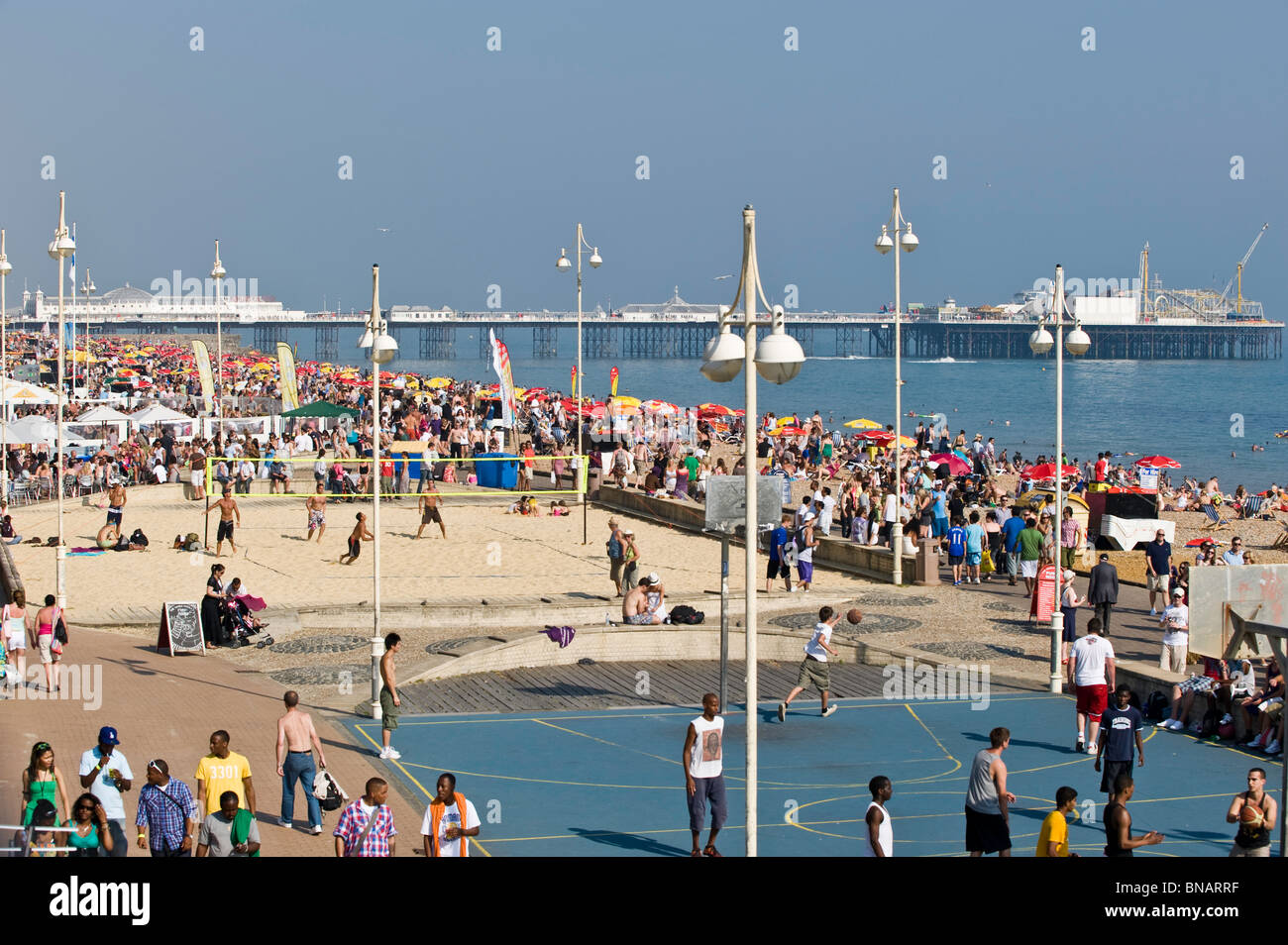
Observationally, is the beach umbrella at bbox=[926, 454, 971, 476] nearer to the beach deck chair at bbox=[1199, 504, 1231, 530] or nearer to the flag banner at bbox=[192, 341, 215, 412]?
the beach deck chair at bbox=[1199, 504, 1231, 530]

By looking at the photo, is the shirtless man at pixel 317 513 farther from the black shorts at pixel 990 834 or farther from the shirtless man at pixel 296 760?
the black shorts at pixel 990 834

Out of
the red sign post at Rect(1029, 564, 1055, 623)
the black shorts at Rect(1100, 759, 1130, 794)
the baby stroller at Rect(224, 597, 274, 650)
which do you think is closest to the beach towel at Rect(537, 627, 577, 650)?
the baby stroller at Rect(224, 597, 274, 650)

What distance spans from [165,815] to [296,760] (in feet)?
6.61

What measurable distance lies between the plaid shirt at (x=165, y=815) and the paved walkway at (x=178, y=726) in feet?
4.21

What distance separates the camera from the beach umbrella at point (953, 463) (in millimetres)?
40312

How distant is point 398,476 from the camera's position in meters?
36.4

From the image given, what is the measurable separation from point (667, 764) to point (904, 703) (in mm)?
3762

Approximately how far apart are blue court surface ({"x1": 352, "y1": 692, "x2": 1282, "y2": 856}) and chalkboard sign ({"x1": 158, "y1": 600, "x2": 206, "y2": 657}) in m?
4.08

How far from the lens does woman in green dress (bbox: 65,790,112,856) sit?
955 cm

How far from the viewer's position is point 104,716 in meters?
15.4

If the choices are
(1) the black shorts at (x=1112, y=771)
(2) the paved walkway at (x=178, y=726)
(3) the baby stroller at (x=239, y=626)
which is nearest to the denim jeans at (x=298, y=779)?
(2) the paved walkway at (x=178, y=726)
